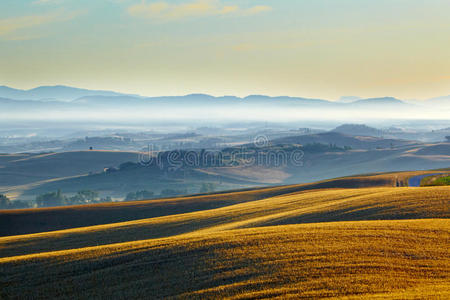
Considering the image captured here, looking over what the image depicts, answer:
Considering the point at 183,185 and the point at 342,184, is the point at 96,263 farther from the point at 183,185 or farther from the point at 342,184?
the point at 183,185

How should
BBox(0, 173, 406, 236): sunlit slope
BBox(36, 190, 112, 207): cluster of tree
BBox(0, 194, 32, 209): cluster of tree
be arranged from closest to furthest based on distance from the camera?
BBox(0, 173, 406, 236): sunlit slope → BBox(0, 194, 32, 209): cluster of tree → BBox(36, 190, 112, 207): cluster of tree

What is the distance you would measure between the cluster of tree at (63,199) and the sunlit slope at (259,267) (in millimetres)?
119196

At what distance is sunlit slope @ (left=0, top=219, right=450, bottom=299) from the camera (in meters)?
13.3

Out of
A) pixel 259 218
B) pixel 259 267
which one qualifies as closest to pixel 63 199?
pixel 259 218

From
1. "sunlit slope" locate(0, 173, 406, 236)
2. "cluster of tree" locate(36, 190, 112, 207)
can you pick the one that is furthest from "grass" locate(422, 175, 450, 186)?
"cluster of tree" locate(36, 190, 112, 207)

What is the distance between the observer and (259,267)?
14859mm

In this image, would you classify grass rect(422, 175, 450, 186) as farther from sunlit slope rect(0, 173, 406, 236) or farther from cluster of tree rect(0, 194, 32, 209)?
cluster of tree rect(0, 194, 32, 209)

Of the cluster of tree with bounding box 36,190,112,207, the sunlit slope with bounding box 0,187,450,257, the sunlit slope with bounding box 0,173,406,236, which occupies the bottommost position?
the cluster of tree with bounding box 36,190,112,207

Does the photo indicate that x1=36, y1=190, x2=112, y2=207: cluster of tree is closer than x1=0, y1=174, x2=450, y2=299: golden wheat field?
No

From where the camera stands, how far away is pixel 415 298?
12.2 metres

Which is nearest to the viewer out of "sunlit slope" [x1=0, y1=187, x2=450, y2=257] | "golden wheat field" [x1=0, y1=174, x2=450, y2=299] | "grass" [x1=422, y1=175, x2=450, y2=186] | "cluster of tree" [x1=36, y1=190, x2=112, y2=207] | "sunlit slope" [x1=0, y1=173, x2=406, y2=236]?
"golden wheat field" [x1=0, y1=174, x2=450, y2=299]

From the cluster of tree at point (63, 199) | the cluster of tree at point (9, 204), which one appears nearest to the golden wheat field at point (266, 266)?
the cluster of tree at point (9, 204)

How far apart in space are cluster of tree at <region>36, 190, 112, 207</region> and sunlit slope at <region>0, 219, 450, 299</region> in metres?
119

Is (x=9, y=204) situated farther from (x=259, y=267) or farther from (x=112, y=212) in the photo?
(x=259, y=267)
